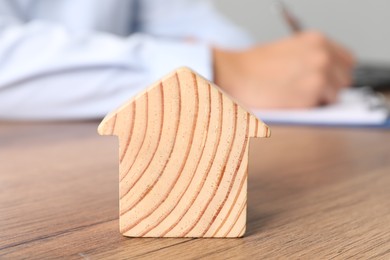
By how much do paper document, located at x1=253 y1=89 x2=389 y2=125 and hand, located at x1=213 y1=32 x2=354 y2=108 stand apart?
0.08 feet

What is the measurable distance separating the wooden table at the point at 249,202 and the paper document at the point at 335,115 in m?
0.10

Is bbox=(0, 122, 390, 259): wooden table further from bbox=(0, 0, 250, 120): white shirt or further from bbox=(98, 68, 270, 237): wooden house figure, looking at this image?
bbox=(0, 0, 250, 120): white shirt

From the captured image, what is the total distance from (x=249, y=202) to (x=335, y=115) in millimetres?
405

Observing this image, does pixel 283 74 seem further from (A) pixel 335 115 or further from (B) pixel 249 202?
(B) pixel 249 202

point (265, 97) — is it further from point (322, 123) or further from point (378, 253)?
point (378, 253)

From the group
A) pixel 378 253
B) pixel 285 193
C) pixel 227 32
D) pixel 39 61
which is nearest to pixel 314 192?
pixel 285 193

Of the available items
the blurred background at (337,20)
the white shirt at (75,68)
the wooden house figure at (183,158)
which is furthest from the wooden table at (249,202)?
the blurred background at (337,20)

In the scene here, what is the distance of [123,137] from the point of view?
0.30m

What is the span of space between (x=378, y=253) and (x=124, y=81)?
55cm

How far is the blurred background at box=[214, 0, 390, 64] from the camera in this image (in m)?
2.22

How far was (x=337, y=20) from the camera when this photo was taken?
7.51ft

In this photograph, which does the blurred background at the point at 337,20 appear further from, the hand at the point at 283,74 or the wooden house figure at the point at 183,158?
the wooden house figure at the point at 183,158

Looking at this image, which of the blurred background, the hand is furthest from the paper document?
the blurred background

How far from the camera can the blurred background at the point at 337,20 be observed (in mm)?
2223
